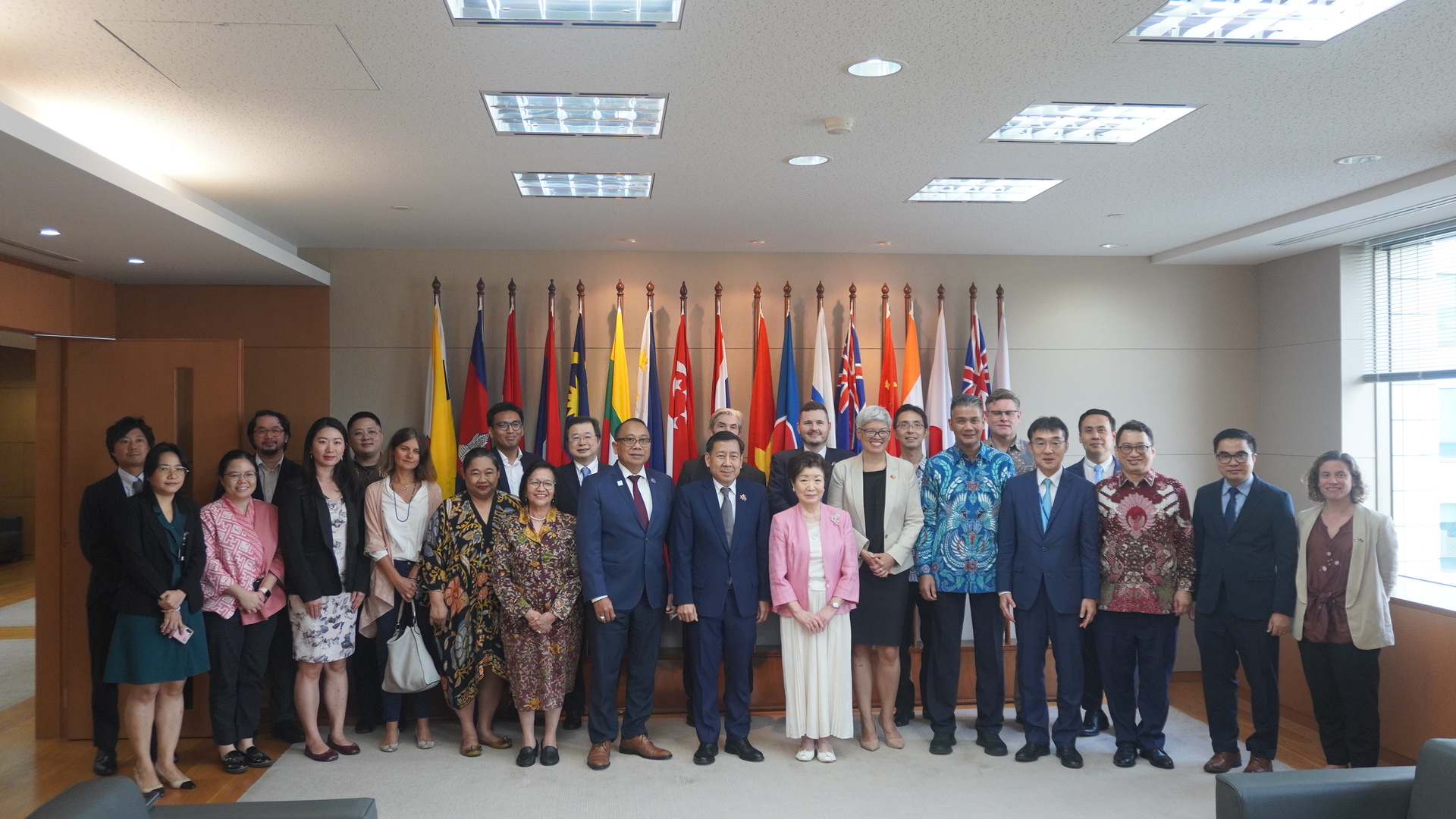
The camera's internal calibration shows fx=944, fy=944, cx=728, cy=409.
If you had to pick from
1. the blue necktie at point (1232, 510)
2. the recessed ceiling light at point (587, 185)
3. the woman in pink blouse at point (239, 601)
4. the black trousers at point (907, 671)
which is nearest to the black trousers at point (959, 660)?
the black trousers at point (907, 671)

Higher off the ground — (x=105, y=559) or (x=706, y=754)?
(x=105, y=559)

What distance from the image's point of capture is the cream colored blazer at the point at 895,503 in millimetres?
4680

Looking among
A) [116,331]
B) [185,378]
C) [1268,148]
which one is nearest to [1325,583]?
[1268,148]

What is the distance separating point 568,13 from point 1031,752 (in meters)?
3.93

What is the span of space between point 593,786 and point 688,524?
4.16 ft

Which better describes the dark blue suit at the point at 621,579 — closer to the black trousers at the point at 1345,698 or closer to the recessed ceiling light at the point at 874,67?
the recessed ceiling light at the point at 874,67

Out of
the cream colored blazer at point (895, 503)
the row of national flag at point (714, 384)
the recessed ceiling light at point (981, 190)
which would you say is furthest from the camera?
the row of national flag at point (714, 384)

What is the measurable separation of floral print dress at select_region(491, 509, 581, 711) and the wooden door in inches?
68.3

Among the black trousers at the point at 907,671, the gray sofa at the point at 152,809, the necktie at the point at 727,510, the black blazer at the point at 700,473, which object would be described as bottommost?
the black trousers at the point at 907,671

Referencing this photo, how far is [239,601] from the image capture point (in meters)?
4.46

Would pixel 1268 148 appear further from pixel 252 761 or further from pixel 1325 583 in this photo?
pixel 252 761

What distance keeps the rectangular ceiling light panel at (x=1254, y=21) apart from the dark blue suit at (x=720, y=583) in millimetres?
2635

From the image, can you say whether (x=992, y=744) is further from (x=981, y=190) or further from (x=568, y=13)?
(x=568, y=13)

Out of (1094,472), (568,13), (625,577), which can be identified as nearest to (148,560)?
(625,577)
